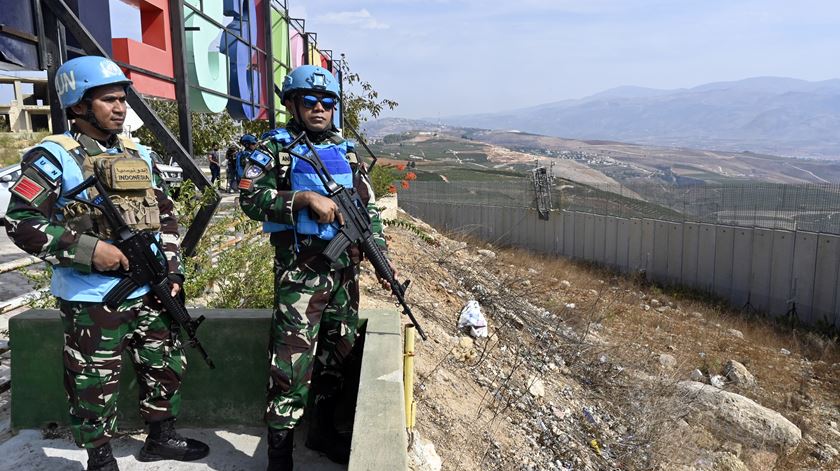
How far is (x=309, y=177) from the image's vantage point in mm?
2453

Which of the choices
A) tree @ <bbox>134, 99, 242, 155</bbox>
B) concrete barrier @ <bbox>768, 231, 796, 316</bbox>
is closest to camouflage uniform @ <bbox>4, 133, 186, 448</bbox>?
tree @ <bbox>134, 99, 242, 155</bbox>

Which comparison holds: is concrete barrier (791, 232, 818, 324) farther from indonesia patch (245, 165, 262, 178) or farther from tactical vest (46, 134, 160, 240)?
tactical vest (46, 134, 160, 240)

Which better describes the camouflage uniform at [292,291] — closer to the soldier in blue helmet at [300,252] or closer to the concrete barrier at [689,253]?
the soldier in blue helmet at [300,252]

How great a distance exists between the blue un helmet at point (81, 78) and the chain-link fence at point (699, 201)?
1213 centimetres

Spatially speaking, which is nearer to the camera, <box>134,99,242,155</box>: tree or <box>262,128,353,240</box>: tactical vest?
<box>262,128,353,240</box>: tactical vest

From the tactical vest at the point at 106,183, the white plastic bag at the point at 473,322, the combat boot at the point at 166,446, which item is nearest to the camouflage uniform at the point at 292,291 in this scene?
the tactical vest at the point at 106,183

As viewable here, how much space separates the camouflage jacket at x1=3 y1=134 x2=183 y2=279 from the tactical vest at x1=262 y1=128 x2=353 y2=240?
72 centimetres

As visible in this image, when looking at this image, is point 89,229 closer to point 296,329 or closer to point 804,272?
point 296,329

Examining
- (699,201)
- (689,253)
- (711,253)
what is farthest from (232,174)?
(699,201)

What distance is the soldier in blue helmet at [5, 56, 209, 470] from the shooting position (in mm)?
2053

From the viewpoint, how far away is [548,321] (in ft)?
25.6

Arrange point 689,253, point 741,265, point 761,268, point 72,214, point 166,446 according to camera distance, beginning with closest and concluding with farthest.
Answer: point 72,214
point 166,446
point 761,268
point 741,265
point 689,253

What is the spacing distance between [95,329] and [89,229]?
1.29 feet

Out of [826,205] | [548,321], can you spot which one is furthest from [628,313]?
[826,205]
